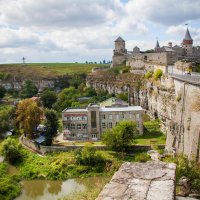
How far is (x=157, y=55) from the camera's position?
60688mm

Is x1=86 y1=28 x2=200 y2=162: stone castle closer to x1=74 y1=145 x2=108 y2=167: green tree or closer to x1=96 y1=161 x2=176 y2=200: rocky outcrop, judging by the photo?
x1=74 y1=145 x2=108 y2=167: green tree

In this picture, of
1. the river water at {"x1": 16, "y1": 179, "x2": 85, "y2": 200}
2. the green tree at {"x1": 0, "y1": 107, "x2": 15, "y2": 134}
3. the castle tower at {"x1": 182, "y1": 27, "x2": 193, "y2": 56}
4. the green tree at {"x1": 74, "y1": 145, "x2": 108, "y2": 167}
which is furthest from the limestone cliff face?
the green tree at {"x1": 0, "y1": 107, "x2": 15, "y2": 134}

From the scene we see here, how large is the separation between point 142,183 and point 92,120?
36.7 meters

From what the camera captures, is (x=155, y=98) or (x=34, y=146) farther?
(x=155, y=98)

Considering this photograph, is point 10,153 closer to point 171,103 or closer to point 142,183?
point 171,103

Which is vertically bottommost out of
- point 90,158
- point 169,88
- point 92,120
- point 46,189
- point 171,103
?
point 46,189

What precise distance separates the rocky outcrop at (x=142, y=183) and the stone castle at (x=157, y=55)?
43.7 m

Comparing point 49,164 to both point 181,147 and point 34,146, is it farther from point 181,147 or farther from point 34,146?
point 181,147

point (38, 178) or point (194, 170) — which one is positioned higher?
point (194, 170)

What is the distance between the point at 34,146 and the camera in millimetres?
40875

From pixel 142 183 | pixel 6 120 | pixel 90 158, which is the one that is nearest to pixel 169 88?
pixel 90 158

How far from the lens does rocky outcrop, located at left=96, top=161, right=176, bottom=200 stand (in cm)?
704

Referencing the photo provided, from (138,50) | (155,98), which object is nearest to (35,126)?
(155,98)

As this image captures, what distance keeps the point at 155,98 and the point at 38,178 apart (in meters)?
21.2
